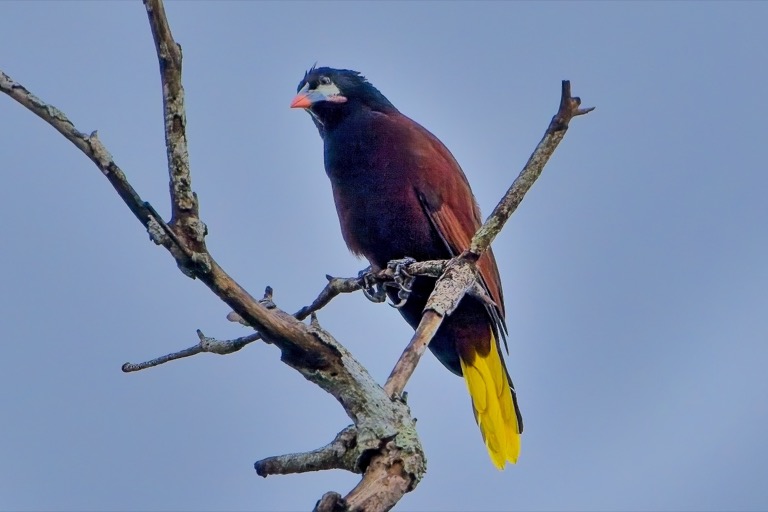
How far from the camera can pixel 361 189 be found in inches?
193

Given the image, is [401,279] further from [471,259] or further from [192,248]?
[192,248]

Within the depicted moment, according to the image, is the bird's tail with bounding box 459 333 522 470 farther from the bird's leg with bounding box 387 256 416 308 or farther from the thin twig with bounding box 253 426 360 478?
the thin twig with bounding box 253 426 360 478

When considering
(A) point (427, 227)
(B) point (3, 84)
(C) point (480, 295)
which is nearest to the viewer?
(B) point (3, 84)

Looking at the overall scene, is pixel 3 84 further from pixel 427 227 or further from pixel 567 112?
pixel 427 227

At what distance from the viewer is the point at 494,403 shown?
16.0 feet

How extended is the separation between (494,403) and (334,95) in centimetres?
195

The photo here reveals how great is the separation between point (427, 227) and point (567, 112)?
193 centimetres

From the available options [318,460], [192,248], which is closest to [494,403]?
[318,460]

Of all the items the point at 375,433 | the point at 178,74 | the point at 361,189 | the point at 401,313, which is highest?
the point at 361,189

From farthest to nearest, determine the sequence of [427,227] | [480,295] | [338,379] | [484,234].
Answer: [427,227]
[480,295]
[484,234]
[338,379]

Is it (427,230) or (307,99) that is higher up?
(307,99)

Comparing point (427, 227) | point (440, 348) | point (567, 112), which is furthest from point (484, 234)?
point (440, 348)

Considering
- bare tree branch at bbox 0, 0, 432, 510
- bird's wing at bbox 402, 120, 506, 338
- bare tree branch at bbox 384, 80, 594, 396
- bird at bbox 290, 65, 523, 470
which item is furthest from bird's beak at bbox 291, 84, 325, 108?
bare tree branch at bbox 0, 0, 432, 510

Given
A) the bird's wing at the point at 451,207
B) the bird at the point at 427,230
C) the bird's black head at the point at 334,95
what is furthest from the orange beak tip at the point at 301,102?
the bird's wing at the point at 451,207
